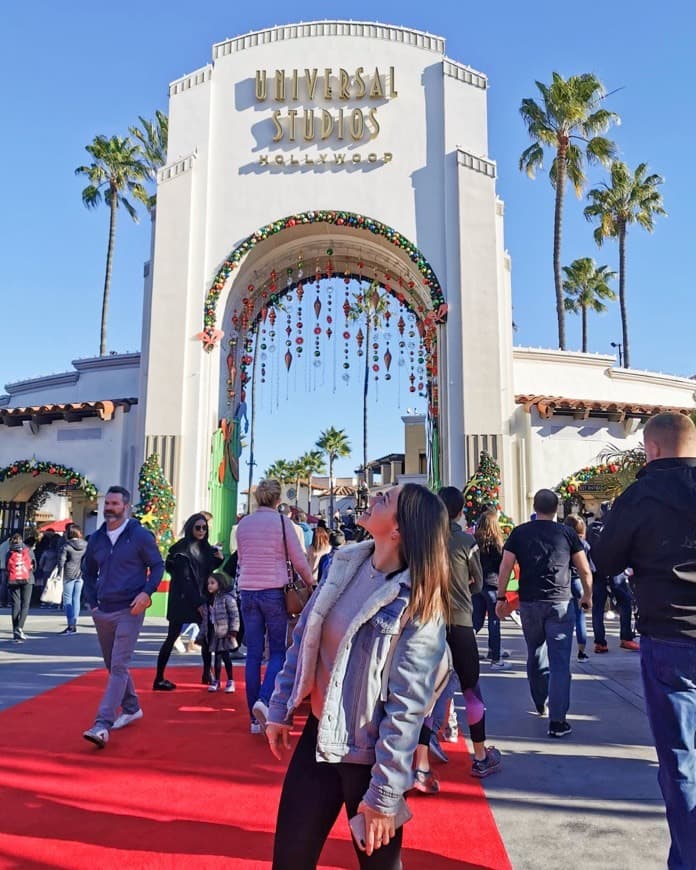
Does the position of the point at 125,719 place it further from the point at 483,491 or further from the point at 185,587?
the point at 483,491

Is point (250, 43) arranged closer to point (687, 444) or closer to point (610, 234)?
point (687, 444)

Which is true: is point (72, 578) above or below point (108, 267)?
below

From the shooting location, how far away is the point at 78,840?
11.2 feet

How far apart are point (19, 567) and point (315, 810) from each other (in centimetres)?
944

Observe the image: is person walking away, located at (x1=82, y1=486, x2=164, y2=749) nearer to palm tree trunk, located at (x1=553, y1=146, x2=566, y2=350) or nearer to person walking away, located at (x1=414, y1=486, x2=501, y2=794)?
person walking away, located at (x1=414, y1=486, x2=501, y2=794)

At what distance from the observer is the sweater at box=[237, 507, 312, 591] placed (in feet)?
17.4

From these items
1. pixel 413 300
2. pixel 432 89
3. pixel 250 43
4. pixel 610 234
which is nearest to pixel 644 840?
pixel 413 300

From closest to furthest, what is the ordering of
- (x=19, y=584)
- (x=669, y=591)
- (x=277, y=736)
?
1. (x=277, y=736)
2. (x=669, y=591)
3. (x=19, y=584)

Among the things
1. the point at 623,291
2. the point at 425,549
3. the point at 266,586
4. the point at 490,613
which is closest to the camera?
the point at 425,549

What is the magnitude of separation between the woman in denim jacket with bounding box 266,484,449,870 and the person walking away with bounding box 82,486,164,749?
3183 mm

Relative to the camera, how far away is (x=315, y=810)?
2.17 m

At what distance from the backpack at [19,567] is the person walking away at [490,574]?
22.1 ft

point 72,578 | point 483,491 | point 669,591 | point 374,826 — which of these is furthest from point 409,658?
point 483,491

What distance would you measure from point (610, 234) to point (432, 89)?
16.7 meters
